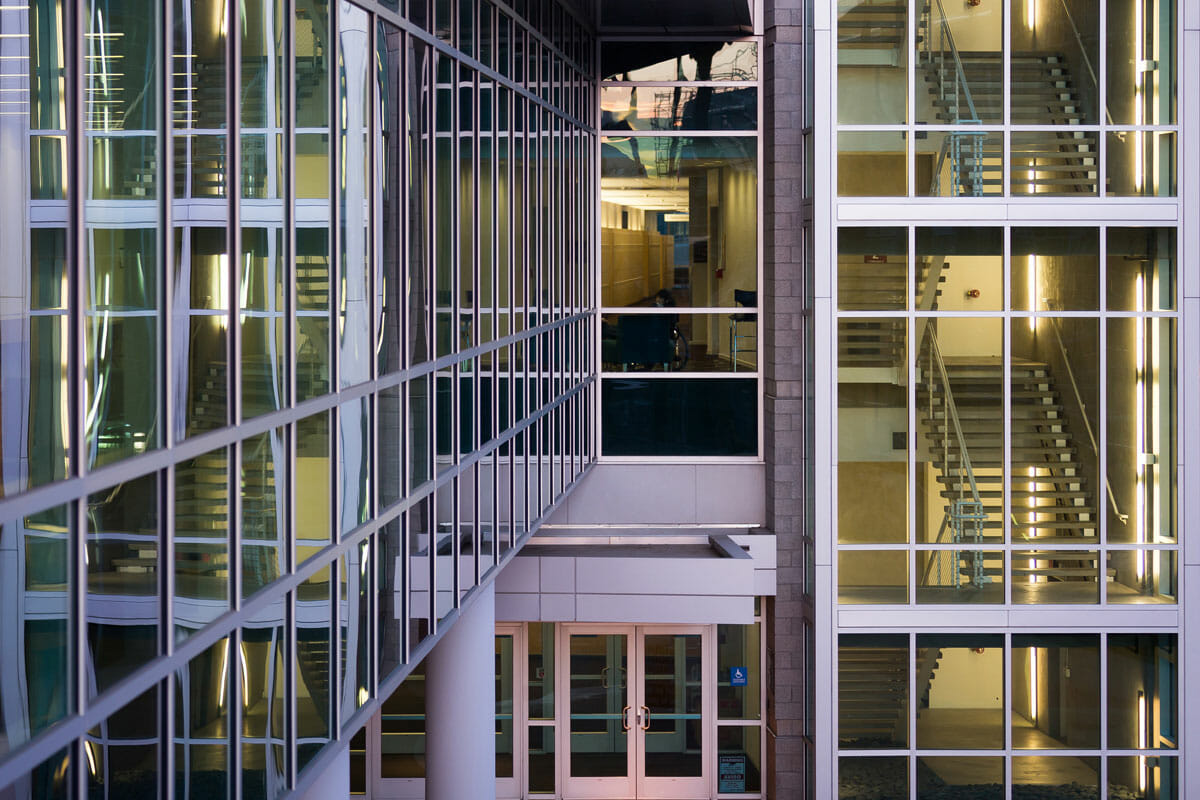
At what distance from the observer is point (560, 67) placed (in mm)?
13125

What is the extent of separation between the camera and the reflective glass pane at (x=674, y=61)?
16391 mm

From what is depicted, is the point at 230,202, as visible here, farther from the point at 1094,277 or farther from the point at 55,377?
the point at 1094,277

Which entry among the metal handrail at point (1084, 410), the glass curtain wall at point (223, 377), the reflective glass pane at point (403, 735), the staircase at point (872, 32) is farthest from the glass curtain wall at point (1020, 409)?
the glass curtain wall at point (223, 377)

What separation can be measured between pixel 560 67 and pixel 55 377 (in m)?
10.5

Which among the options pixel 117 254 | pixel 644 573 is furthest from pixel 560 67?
pixel 117 254

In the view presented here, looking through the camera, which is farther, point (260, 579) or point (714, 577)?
point (714, 577)

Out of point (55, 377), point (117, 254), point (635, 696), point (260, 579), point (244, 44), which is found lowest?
point (635, 696)

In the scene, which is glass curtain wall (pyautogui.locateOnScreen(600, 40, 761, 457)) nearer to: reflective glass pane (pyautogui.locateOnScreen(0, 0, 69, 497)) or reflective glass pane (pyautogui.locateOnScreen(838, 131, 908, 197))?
reflective glass pane (pyautogui.locateOnScreen(838, 131, 908, 197))

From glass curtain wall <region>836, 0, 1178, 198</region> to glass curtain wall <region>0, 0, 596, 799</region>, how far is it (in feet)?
24.3

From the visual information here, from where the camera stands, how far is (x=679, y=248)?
54.5 ft

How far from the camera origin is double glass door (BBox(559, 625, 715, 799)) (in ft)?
55.8

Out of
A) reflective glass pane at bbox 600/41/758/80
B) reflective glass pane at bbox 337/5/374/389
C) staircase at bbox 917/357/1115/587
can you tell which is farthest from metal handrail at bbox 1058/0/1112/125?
reflective glass pane at bbox 337/5/374/389

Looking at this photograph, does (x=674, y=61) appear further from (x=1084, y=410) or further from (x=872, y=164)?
(x=1084, y=410)

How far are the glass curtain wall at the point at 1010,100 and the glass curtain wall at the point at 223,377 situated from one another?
740 cm
